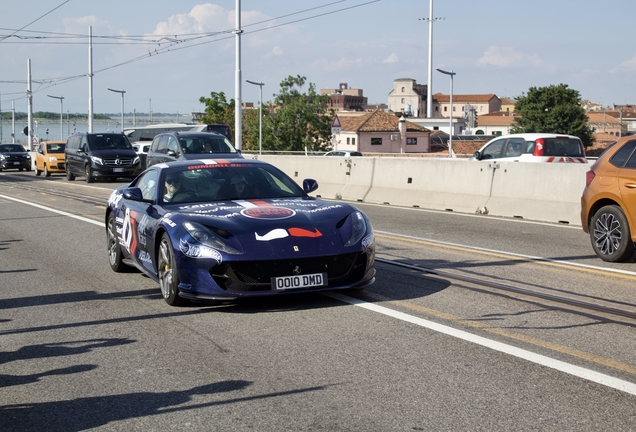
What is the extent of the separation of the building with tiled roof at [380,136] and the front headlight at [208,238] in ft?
330

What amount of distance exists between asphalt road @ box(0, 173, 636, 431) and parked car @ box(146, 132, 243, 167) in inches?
487

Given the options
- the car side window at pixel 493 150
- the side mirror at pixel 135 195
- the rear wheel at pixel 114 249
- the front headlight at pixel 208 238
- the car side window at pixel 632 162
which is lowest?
the rear wheel at pixel 114 249

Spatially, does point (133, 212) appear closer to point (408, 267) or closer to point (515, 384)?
point (408, 267)

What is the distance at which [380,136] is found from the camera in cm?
10925

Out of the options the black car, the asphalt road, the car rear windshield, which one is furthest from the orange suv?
the black car

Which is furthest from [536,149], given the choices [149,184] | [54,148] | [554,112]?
[554,112]

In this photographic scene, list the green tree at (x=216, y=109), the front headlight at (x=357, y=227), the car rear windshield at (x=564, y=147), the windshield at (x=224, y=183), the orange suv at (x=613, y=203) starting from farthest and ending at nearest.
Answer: the green tree at (x=216, y=109)
the car rear windshield at (x=564, y=147)
the orange suv at (x=613, y=203)
the windshield at (x=224, y=183)
the front headlight at (x=357, y=227)

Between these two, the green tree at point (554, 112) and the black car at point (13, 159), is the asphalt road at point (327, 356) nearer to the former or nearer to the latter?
the black car at point (13, 159)

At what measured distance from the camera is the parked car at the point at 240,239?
677 cm

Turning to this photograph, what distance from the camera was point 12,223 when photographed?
51.4 ft

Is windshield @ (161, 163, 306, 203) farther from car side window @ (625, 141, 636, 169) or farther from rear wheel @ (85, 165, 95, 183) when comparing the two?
rear wheel @ (85, 165, 95, 183)

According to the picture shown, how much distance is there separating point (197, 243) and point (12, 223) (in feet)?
33.1

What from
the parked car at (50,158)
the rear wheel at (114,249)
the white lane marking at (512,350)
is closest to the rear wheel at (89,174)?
the parked car at (50,158)

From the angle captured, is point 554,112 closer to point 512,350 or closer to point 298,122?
point 298,122
